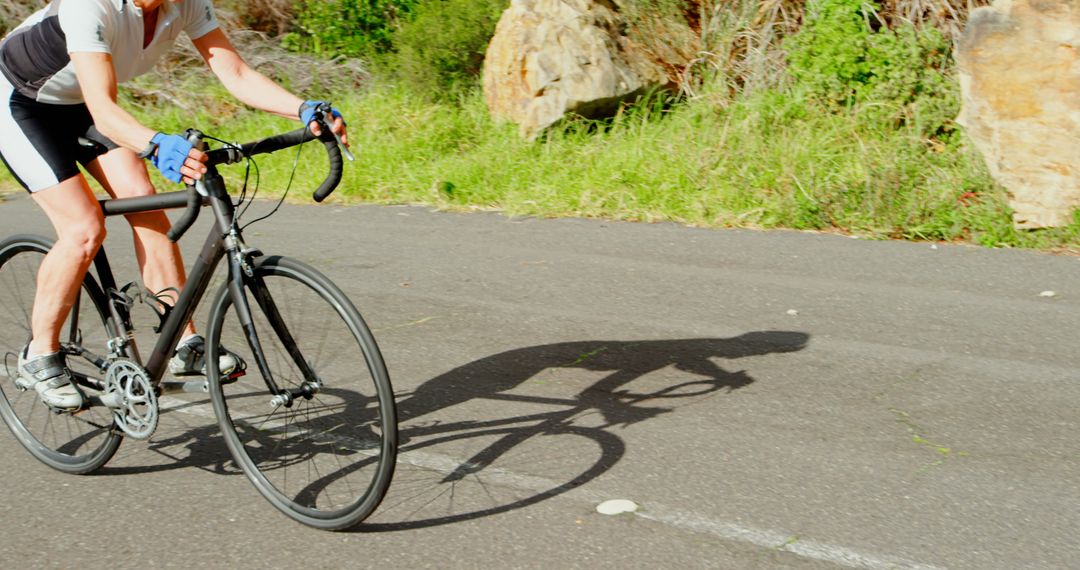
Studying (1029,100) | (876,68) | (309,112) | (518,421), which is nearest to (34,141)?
(309,112)

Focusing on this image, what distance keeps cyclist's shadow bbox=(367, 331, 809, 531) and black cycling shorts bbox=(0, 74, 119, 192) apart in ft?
5.61

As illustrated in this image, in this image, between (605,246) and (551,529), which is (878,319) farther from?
(551,529)

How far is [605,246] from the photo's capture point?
8.18 meters

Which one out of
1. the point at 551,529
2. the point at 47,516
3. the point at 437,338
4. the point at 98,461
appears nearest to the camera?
the point at 551,529

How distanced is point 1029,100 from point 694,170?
2.68m

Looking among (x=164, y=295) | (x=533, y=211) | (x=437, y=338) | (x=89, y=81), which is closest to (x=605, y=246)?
(x=533, y=211)

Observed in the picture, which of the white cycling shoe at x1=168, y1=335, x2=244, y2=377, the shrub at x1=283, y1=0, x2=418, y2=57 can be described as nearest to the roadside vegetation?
the shrub at x1=283, y1=0, x2=418, y2=57

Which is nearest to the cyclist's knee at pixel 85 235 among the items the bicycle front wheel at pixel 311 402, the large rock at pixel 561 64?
the bicycle front wheel at pixel 311 402

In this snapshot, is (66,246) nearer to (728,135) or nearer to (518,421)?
(518,421)

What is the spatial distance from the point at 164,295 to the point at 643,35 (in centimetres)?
831

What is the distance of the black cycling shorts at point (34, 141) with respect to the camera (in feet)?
13.6

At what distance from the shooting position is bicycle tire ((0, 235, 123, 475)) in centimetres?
441

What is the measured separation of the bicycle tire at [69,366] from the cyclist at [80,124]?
0.13 m

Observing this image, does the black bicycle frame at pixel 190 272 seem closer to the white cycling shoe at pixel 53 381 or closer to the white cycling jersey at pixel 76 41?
the white cycling shoe at pixel 53 381
